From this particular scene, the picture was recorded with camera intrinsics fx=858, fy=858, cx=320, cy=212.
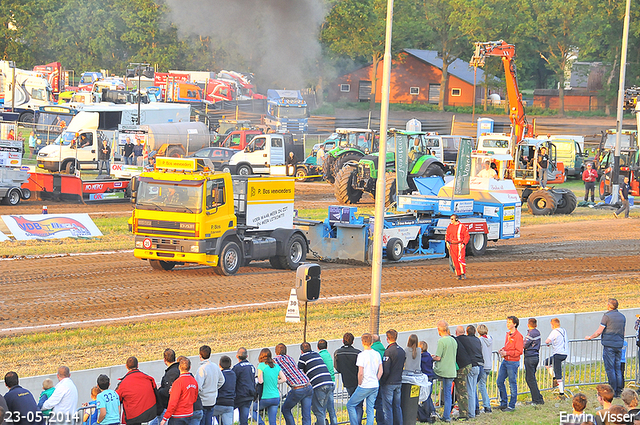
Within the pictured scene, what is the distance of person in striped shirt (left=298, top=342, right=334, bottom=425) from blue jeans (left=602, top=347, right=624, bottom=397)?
15.7 ft

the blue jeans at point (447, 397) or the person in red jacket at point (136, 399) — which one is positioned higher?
the person in red jacket at point (136, 399)

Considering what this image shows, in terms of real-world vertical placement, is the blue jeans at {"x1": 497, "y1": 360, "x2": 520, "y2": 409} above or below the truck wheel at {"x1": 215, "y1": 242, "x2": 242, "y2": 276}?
below

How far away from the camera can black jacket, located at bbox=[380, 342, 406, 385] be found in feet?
34.6

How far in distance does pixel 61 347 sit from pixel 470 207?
13.4 meters

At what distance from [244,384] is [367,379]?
1518 millimetres

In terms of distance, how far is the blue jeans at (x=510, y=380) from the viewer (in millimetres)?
11945

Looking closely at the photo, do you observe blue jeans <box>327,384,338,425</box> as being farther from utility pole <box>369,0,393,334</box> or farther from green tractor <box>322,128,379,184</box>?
green tractor <box>322,128,379,184</box>

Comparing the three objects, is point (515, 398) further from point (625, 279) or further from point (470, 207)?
point (470, 207)

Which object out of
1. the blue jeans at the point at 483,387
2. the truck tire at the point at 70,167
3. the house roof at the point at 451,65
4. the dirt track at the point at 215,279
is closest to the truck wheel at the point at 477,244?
the dirt track at the point at 215,279

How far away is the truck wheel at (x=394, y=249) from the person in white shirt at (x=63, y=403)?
549 inches

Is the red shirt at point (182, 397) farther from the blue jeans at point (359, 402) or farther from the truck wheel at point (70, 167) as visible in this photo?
the truck wheel at point (70, 167)

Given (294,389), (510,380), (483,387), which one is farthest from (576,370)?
(294,389)

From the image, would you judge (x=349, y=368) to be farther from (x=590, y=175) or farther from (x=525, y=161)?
(x=590, y=175)

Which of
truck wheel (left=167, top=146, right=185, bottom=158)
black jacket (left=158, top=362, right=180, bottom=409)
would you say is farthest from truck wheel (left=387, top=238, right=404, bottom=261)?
truck wheel (left=167, top=146, right=185, bottom=158)
